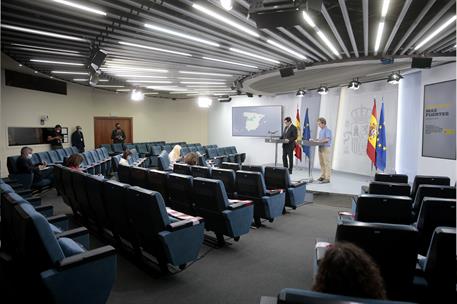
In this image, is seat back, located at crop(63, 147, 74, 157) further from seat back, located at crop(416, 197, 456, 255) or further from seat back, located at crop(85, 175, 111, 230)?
seat back, located at crop(416, 197, 456, 255)

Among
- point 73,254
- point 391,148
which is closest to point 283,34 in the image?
point 73,254

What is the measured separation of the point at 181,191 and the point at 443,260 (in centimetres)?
292

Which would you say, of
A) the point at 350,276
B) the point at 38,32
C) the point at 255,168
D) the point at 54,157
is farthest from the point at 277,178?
the point at 54,157

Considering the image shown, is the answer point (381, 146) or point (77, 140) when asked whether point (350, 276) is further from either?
point (77, 140)

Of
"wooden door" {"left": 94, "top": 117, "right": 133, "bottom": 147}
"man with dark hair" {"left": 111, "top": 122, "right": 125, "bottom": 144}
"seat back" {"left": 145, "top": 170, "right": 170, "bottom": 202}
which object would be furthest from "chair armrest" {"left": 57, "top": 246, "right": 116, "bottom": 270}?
"wooden door" {"left": 94, "top": 117, "right": 133, "bottom": 147}

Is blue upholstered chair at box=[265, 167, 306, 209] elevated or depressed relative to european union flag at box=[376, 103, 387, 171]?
depressed

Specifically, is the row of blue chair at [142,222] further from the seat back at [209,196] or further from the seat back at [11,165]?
the seat back at [11,165]

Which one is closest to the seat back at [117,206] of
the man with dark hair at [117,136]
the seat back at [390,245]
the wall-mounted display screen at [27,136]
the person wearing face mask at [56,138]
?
the seat back at [390,245]

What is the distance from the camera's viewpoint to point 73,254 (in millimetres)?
2248

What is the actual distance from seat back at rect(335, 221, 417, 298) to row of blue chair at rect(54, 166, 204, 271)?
1.44 metres

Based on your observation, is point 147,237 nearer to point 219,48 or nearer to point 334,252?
point 334,252

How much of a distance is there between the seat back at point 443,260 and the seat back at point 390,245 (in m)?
0.10

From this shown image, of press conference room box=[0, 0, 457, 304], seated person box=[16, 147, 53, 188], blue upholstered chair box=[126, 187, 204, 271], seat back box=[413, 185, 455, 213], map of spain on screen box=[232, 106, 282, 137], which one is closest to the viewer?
press conference room box=[0, 0, 457, 304]

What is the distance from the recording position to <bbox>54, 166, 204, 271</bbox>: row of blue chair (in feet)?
9.13
